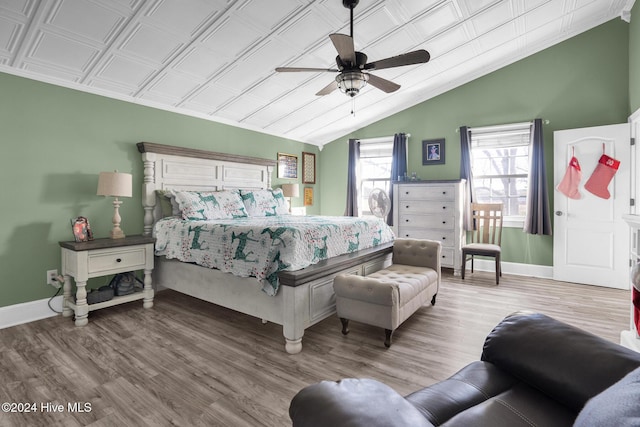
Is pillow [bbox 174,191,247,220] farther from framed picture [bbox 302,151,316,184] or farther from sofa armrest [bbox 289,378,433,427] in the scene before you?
sofa armrest [bbox 289,378,433,427]

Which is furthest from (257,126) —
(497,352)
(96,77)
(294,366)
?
(497,352)

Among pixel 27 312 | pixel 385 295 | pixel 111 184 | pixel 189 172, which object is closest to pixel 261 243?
pixel 385 295

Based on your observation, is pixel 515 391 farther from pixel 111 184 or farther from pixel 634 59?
pixel 634 59

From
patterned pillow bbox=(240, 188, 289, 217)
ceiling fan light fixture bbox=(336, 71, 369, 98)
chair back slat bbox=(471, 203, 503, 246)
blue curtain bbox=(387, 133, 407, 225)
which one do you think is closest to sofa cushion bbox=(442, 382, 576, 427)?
ceiling fan light fixture bbox=(336, 71, 369, 98)

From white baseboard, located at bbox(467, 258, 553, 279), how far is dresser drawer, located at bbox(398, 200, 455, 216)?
104cm

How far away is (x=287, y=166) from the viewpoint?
19.1 ft

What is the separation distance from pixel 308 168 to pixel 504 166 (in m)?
3.31

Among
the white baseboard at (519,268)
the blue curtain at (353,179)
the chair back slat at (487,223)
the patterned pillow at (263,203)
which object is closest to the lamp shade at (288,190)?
the patterned pillow at (263,203)

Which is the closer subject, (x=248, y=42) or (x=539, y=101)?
(x=248, y=42)

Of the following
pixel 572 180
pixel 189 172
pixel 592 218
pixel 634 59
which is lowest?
pixel 592 218

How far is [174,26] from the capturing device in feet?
9.10

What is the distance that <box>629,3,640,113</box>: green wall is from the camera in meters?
3.62

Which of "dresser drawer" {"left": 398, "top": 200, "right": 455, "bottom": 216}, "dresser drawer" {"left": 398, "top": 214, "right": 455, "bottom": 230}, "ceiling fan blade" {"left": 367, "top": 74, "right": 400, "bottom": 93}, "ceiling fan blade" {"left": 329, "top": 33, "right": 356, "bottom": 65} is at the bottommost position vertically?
"dresser drawer" {"left": 398, "top": 214, "right": 455, "bottom": 230}

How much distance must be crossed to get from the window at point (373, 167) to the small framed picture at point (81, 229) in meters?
4.28
